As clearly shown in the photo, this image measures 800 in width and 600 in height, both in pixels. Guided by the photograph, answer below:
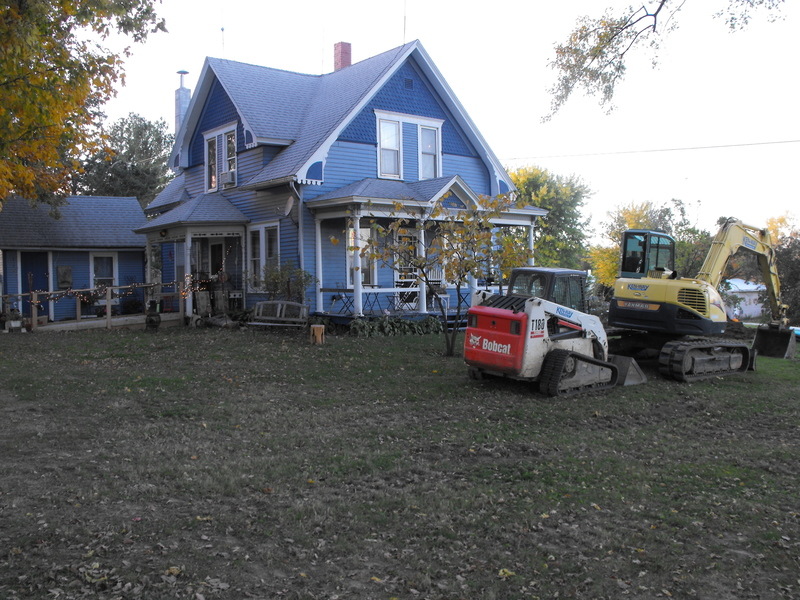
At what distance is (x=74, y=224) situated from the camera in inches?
1021

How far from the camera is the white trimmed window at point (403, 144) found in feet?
69.2

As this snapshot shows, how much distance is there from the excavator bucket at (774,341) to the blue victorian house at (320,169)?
25.7ft

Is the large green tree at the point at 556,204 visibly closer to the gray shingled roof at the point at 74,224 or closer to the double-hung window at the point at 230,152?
the double-hung window at the point at 230,152

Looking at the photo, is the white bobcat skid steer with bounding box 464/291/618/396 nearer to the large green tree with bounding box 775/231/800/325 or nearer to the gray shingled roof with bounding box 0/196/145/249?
the gray shingled roof with bounding box 0/196/145/249

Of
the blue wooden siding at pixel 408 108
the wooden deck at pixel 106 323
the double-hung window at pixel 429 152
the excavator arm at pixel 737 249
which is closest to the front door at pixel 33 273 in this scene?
the wooden deck at pixel 106 323

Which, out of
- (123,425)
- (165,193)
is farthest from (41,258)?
(123,425)

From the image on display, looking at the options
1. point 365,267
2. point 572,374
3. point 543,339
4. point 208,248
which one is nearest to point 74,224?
point 208,248

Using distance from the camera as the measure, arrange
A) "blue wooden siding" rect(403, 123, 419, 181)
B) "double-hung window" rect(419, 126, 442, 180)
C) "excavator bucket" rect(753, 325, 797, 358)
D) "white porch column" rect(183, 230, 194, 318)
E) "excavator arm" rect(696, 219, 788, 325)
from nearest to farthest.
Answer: "excavator arm" rect(696, 219, 788, 325) < "excavator bucket" rect(753, 325, 797, 358) < "white porch column" rect(183, 230, 194, 318) < "blue wooden siding" rect(403, 123, 419, 181) < "double-hung window" rect(419, 126, 442, 180)

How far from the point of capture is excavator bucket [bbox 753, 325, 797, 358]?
1536 cm

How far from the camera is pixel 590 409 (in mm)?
10195

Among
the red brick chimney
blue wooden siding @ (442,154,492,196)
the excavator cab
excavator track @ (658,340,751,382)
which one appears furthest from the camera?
the red brick chimney

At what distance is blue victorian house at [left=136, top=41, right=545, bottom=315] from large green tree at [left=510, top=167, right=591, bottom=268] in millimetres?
10196

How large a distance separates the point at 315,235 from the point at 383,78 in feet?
16.3

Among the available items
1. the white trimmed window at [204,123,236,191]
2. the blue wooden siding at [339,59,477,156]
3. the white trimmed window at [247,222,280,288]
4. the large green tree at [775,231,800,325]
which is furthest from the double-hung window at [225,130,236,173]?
the large green tree at [775,231,800,325]
